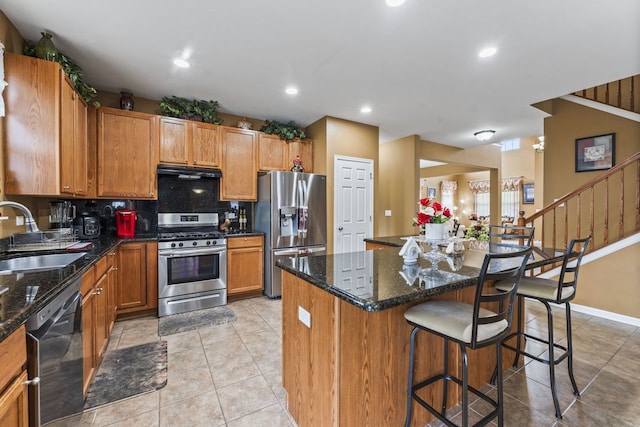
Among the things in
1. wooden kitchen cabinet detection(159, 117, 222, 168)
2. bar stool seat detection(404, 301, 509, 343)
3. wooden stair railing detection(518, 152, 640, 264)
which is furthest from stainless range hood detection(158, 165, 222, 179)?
wooden stair railing detection(518, 152, 640, 264)

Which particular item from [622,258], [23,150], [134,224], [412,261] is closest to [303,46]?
[412,261]

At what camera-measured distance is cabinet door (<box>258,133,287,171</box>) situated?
4199mm

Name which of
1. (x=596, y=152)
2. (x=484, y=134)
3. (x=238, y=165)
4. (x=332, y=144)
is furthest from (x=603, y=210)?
(x=238, y=165)

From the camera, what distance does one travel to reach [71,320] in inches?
58.7

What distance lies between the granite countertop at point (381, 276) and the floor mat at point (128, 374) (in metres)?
1.48

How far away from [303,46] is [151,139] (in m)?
2.27

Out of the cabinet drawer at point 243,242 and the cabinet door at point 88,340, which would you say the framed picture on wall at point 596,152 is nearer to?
the cabinet drawer at point 243,242

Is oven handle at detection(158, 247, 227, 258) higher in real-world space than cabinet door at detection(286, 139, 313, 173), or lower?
lower

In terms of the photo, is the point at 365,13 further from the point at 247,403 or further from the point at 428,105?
the point at 247,403

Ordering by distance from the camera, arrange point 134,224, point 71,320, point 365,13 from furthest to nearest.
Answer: point 134,224, point 365,13, point 71,320

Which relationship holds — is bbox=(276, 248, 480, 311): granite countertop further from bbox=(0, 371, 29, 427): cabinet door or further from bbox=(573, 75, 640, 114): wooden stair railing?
bbox=(573, 75, 640, 114): wooden stair railing

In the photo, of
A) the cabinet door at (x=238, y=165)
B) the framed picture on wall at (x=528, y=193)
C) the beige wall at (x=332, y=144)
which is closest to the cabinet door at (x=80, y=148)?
the cabinet door at (x=238, y=165)

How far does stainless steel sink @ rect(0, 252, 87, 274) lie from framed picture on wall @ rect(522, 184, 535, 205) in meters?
12.7

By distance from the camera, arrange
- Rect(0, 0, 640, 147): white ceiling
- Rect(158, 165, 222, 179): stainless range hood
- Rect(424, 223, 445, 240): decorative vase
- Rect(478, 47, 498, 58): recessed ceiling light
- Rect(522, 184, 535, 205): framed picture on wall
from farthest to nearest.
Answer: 1. Rect(522, 184, 535, 205): framed picture on wall
2. Rect(158, 165, 222, 179): stainless range hood
3. Rect(478, 47, 498, 58): recessed ceiling light
4. Rect(0, 0, 640, 147): white ceiling
5. Rect(424, 223, 445, 240): decorative vase
